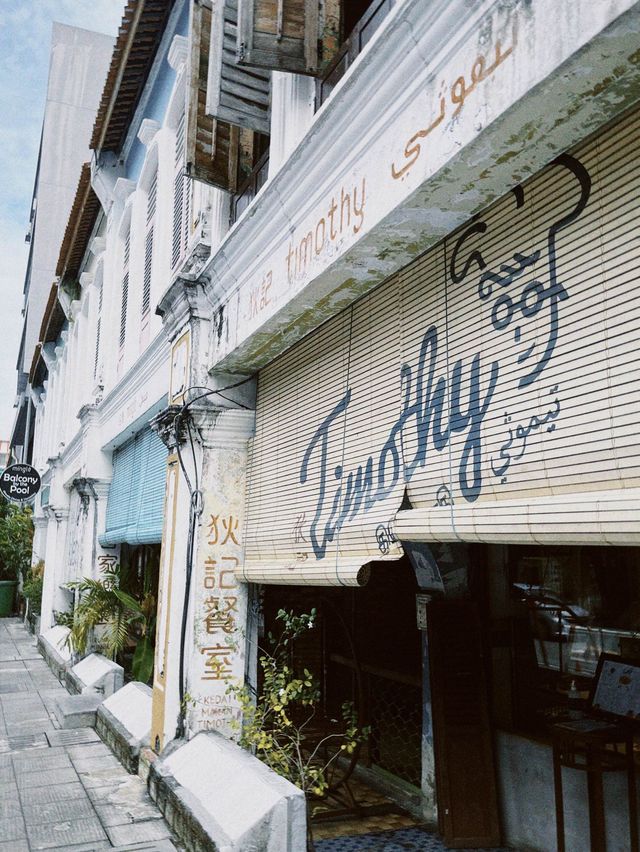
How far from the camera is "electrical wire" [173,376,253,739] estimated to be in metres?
5.99

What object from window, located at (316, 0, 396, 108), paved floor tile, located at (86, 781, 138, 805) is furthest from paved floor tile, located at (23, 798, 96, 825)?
window, located at (316, 0, 396, 108)

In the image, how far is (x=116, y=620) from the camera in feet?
32.7

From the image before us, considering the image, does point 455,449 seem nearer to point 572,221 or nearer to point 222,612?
point 572,221

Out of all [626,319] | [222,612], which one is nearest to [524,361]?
[626,319]

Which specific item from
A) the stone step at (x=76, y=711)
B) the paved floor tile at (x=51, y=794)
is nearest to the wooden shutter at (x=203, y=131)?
the paved floor tile at (x=51, y=794)

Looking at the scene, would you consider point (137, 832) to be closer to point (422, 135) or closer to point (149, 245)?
point (422, 135)

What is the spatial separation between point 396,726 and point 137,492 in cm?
483

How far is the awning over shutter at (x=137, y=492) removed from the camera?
874 centimetres

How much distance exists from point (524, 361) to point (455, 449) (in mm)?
604

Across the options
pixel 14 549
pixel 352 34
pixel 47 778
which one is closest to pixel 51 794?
Result: pixel 47 778

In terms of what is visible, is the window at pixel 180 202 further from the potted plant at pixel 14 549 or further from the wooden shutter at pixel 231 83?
the potted plant at pixel 14 549

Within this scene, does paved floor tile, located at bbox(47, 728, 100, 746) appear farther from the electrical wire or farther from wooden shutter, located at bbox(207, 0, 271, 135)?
wooden shutter, located at bbox(207, 0, 271, 135)

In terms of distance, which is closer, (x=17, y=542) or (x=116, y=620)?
(x=116, y=620)

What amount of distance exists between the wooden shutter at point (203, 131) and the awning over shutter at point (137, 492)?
135 inches
